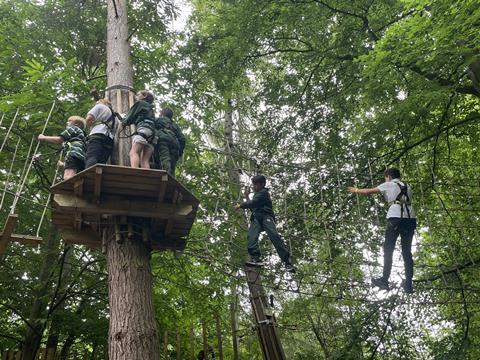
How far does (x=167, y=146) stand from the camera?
3.65 metres

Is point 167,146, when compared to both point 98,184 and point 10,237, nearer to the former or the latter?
point 98,184

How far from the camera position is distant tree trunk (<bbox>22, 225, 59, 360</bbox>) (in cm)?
502

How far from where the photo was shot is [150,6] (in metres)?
5.84

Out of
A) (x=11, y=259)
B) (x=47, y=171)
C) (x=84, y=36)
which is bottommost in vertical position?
(x=11, y=259)

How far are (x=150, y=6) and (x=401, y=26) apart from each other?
10.7ft

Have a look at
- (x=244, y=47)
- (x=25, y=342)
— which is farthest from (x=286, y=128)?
(x=25, y=342)

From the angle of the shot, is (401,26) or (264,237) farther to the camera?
(264,237)

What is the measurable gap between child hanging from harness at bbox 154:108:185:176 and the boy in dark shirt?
91 cm

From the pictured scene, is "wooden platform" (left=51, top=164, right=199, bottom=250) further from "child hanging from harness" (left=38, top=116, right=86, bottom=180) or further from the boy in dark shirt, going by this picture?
the boy in dark shirt

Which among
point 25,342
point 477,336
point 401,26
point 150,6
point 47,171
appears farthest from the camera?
point 477,336

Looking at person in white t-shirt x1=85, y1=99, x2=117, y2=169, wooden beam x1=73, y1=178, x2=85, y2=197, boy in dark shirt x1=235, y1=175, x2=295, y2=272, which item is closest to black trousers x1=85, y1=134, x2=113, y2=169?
person in white t-shirt x1=85, y1=99, x2=117, y2=169

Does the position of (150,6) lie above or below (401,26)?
Answer: above

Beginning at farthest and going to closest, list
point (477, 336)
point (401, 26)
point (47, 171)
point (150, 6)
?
1. point (477, 336)
2. point (150, 6)
3. point (47, 171)
4. point (401, 26)

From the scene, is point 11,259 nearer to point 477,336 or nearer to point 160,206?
point 160,206
